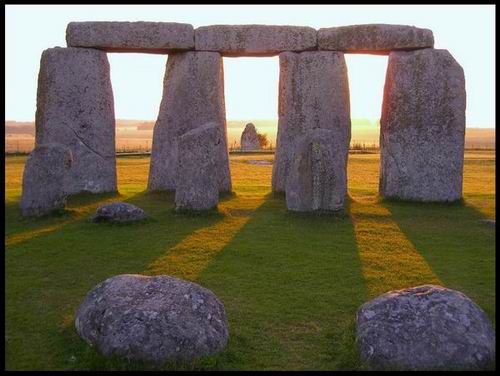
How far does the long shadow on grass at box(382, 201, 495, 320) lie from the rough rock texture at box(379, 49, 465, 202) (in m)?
0.67

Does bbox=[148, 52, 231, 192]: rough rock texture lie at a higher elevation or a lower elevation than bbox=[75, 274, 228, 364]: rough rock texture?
higher

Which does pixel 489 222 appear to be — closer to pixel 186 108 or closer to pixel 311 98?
pixel 311 98

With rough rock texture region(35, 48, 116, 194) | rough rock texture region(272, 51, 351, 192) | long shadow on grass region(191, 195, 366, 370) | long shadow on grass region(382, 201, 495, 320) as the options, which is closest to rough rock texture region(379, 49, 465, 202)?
long shadow on grass region(382, 201, 495, 320)

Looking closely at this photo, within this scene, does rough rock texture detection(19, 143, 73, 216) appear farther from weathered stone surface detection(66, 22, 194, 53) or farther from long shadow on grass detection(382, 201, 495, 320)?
long shadow on grass detection(382, 201, 495, 320)

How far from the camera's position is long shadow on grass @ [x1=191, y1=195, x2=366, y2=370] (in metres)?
7.31

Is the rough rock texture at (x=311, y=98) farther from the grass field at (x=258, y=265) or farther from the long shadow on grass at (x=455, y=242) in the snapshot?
the long shadow on grass at (x=455, y=242)

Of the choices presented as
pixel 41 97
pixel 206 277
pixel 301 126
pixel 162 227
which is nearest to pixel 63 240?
pixel 162 227

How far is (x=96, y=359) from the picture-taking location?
688 centimetres

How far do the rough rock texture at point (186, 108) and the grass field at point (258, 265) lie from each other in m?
1.54

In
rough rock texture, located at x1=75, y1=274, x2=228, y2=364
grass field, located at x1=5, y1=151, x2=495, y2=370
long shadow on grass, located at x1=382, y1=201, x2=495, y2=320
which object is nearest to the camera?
rough rock texture, located at x1=75, y1=274, x2=228, y2=364

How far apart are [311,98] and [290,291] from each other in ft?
36.1

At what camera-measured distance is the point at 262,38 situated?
19.6 metres

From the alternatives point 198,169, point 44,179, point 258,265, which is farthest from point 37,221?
point 258,265

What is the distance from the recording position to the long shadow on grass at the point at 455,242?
10.2 m
